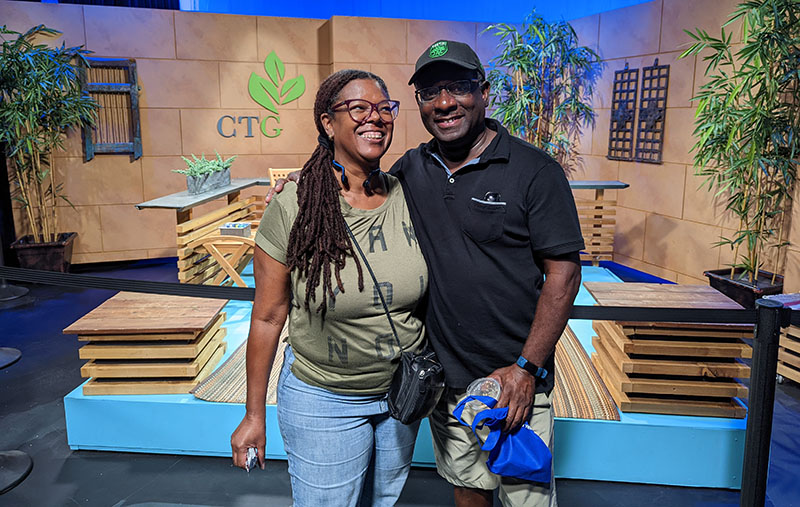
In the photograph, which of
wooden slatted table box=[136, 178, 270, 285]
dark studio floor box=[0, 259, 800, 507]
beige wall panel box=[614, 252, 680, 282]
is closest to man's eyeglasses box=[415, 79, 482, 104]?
dark studio floor box=[0, 259, 800, 507]

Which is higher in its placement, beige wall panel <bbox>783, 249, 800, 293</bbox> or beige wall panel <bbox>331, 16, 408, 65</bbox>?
beige wall panel <bbox>331, 16, 408, 65</bbox>

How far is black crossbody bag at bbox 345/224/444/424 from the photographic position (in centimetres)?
136

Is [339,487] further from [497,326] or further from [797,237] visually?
[797,237]

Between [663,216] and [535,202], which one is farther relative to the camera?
[663,216]

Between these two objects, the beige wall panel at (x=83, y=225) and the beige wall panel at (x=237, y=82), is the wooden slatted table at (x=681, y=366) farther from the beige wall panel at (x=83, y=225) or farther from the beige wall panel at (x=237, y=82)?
the beige wall panel at (x=83, y=225)

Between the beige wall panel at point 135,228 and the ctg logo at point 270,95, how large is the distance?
3.96ft

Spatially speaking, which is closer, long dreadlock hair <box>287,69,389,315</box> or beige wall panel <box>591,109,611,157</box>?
long dreadlock hair <box>287,69,389,315</box>

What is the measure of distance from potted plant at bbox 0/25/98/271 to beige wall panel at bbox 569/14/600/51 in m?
5.31

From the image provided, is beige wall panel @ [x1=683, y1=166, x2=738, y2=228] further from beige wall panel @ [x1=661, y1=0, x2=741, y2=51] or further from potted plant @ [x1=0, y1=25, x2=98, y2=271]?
potted plant @ [x1=0, y1=25, x2=98, y2=271]

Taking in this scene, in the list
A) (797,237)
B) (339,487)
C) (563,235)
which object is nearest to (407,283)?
(563,235)

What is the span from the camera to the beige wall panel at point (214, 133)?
22.9 ft

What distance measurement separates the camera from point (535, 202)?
1.42m

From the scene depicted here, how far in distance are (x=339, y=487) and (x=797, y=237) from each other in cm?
370

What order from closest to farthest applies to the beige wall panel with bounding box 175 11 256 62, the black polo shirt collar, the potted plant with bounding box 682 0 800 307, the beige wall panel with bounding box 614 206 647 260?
the black polo shirt collar → the potted plant with bounding box 682 0 800 307 → the beige wall panel with bounding box 614 206 647 260 → the beige wall panel with bounding box 175 11 256 62
